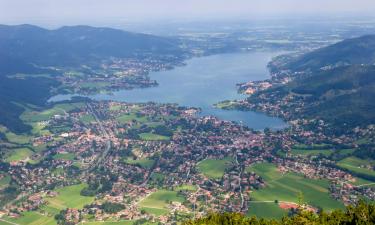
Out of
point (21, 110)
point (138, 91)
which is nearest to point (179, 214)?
point (21, 110)

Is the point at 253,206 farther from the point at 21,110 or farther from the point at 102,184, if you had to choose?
the point at 21,110

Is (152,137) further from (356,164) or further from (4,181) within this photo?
(356,164)

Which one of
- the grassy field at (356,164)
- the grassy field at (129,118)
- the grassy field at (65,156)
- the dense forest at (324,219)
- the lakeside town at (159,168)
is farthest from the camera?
the grassy field at (129,118)

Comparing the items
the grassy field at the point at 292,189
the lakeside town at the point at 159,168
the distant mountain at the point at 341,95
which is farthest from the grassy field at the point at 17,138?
the distant mountain at the point at 341,95

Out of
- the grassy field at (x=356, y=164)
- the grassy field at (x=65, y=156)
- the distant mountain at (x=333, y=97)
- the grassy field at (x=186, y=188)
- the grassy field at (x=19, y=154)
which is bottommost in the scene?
the grassy field at (x=19, y=154)

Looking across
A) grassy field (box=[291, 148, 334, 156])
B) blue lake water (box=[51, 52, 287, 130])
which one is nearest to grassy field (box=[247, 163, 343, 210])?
grassy field (box=[291, 148, 334, 156])

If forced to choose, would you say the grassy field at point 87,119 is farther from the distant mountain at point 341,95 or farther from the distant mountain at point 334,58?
the distant mountain at point 334,58

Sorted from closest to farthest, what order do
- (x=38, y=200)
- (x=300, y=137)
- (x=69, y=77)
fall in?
(x=38, y=200) < (x=300, y=137) < (x=69, y=77)
